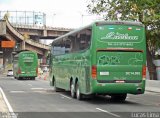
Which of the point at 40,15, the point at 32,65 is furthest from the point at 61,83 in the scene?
the point at 40,15

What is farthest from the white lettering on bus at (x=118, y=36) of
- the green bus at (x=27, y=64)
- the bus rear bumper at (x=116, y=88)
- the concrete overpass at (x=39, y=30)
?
the concrete overpass at (x=39, y=30)

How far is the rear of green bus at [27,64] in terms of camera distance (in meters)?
59.2

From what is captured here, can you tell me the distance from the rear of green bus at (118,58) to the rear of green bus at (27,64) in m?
39.5

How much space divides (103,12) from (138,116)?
79.6 feet

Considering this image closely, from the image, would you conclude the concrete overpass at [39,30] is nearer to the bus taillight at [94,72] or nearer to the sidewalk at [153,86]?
the sidewalk at [153,86]

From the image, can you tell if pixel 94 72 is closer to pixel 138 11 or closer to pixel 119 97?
pixel 119 97

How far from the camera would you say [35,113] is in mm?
16000

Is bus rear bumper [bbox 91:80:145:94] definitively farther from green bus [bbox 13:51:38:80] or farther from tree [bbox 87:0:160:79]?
green bus [bbox 13:51:38:80]

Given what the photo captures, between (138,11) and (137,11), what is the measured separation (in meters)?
0.09

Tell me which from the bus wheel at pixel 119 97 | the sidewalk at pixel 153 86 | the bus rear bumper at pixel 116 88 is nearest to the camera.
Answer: the bus rear bumper at pixel 116 88

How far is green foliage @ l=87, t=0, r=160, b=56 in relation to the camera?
3547cm

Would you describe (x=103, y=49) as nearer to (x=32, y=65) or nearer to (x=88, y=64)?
(x=88, y=64)

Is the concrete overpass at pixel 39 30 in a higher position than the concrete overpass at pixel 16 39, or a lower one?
higher

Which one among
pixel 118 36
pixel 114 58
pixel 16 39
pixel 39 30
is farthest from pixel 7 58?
pixel 114 58
